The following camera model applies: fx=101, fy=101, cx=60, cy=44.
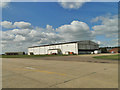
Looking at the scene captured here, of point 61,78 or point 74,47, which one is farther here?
point 74,47

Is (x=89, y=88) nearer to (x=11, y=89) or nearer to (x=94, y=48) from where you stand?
(x=11, y=89)

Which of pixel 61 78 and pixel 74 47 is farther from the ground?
pixel 74 47

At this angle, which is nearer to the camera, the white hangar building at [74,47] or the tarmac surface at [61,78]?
the tarmac surface at [61,78]

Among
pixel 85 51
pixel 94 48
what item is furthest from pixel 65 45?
pixel 94 48

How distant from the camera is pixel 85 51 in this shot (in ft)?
247

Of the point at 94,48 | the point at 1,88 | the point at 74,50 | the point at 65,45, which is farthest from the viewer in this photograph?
the point at 94,48

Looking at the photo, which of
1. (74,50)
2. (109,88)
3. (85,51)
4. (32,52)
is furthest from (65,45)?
(109,88)

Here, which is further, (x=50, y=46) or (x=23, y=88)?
(x=50, y=46)

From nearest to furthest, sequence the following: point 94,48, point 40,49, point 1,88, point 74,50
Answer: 1. point 1,88
2. point 74,50
3. point 94,48
4. point 40,49

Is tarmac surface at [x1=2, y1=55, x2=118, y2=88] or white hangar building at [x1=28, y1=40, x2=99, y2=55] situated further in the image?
white hangar building at [x1=28, y1=40, x2=99, y2=55]

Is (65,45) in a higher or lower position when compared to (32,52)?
higher

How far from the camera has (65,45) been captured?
74938 mm

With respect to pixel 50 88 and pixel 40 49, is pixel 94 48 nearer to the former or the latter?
pixel 40 49

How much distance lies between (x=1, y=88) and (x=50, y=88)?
2394mm
